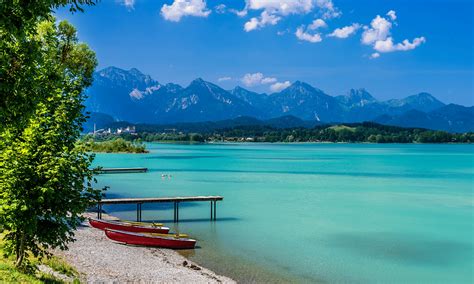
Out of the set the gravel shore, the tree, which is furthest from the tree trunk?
the gravel shore

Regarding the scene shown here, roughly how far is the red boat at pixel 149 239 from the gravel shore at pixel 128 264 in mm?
475

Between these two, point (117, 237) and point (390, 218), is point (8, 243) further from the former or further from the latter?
point (390, 218)

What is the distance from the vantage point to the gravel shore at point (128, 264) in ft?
66.5

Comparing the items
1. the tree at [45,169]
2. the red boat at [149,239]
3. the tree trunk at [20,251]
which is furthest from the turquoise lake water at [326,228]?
the tree at [45,169]

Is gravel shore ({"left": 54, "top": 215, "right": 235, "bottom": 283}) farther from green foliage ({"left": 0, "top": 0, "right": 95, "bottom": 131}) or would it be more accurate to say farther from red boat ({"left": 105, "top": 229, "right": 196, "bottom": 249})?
green foliage ({"left": 0, "top": 0, "right": 95, "bottom": 131})

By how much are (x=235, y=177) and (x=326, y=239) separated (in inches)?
1963

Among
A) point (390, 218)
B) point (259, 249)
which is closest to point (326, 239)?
point (259, 249)

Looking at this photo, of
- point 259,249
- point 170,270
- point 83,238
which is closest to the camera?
point 170,270

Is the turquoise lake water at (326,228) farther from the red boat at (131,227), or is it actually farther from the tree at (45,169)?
the tree at (45,169)

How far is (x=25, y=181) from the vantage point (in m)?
13.2

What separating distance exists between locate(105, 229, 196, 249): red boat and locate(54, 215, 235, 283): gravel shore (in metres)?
0.48

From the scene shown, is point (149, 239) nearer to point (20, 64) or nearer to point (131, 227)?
point (131, 227)

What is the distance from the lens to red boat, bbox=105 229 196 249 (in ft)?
92.1

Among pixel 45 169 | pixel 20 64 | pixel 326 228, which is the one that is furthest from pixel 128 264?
pixel 326 228
